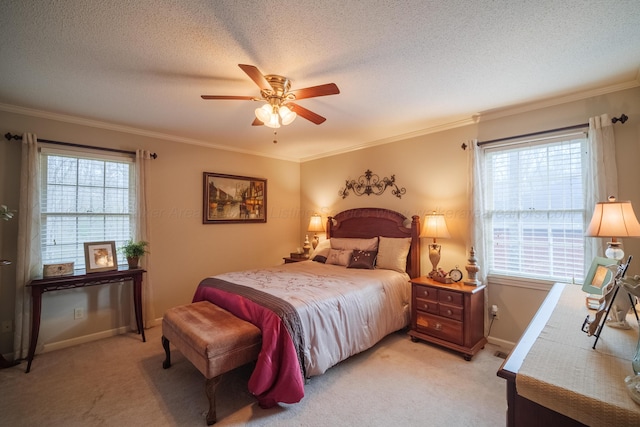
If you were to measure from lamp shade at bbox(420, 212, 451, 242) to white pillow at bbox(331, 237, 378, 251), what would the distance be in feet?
2.68

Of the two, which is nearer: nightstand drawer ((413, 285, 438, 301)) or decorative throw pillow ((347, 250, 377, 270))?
nightstand drawer ((413, 285, 438, 301))

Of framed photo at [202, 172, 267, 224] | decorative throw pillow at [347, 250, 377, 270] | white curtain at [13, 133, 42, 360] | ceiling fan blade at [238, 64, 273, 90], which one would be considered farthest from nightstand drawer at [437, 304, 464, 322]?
white curtain at [13, 133, 42, 360]

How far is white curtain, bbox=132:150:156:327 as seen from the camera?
3.43 metres

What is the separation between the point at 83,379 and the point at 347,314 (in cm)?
242

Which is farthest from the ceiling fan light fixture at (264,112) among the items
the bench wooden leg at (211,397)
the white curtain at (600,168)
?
the white curtain at (600,168)

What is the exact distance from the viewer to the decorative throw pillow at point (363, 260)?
3.53 metres

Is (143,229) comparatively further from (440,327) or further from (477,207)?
(477,207)

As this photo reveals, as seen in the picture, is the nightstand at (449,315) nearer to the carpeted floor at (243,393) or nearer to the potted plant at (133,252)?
the carpeted floor at (243,393)

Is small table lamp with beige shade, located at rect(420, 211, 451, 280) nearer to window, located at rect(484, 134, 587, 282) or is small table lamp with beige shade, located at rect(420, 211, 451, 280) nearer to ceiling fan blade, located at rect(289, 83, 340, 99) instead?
A: window, located at rect(484, 134, 587, 282)

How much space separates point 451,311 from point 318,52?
2.67 meters

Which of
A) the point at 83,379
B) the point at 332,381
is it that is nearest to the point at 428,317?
the point at 332,381

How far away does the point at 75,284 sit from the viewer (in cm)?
281

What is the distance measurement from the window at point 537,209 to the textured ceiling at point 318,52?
0.55 meters

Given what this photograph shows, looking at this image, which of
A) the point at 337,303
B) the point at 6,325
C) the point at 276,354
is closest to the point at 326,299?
the point at 337,303
